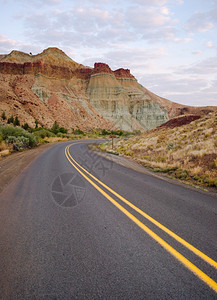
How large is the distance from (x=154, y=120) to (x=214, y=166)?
79.8 m

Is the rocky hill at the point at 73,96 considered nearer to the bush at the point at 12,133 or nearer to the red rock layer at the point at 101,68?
the red rock layer at the point at 101,68

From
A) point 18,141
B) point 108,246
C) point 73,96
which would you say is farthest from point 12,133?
point 73,96

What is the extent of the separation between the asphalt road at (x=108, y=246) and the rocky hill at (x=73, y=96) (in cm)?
5569

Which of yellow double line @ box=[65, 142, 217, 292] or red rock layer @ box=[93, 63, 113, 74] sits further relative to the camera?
red rock layer @ box=[93, 63, 113, 74]

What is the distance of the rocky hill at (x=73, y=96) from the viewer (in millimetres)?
61397

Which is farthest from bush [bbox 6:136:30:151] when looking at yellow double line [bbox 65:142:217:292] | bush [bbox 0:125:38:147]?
yellow double line [bbox 65:142:217:292]

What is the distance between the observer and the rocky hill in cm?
6140

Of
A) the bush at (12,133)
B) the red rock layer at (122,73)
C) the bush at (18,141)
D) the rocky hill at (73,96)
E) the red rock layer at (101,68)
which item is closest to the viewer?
the bush at (18,141)

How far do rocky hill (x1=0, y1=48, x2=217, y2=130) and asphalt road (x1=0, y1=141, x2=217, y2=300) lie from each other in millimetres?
55685

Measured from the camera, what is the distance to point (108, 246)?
2.76m

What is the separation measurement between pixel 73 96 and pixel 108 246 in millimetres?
80695

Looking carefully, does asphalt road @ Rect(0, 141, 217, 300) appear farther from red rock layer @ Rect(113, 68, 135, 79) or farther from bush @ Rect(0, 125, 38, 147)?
red rock layer @ Rect(113, 68, 135, 79)

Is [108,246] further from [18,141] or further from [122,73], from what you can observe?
[122,73]

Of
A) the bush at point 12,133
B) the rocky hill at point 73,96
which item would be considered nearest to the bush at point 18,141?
the bush at point 12,133
